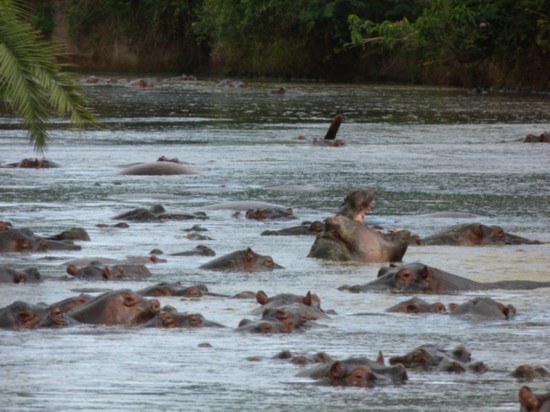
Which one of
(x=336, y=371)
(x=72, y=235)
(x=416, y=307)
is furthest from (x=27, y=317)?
(x=72, y=235)

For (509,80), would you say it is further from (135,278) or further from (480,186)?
(135,278)

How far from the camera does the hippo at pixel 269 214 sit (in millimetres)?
14273

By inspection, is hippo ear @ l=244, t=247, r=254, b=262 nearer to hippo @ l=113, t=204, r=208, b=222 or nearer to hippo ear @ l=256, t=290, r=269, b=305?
hippo ear @ l=256, t=290, r=269, b=305

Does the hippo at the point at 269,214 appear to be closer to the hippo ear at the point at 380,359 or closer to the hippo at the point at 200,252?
the hippo at the point at 200,252

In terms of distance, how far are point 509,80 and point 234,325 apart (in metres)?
31.5

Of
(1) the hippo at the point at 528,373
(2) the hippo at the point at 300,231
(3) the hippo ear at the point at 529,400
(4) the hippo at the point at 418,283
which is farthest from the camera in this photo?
(2) the hippo at the point at 300,231

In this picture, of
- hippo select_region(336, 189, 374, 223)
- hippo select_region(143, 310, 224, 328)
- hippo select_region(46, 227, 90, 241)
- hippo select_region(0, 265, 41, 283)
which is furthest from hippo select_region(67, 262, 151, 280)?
hippo select_region(336, 189, 374, 223)

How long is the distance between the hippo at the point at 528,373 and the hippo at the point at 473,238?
498 centimetres

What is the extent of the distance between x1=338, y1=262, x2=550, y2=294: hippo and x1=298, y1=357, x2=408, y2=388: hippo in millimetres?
2666

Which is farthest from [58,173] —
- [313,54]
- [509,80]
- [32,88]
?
[313,54]

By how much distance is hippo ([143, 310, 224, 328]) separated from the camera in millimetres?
8656

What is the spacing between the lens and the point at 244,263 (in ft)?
35.9

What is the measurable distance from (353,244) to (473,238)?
135 cm

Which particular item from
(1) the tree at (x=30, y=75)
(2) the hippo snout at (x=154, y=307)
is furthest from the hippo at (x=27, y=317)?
(1) the tree at (x=30, y=75)
